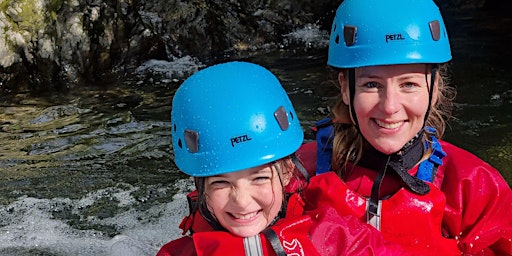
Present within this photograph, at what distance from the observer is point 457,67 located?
888 cm

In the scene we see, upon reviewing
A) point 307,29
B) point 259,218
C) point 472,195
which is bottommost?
point 307,29

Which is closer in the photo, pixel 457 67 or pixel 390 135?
pixel 390 135

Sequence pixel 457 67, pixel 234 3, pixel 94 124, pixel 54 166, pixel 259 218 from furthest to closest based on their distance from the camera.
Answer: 1. pixel 234 3
2. pixel 457 67
3. pixel 94 124
4. pixel 54 166
5. pixel 259 218

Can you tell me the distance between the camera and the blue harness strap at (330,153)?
3.41 metres

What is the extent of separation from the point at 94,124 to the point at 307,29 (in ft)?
18.3

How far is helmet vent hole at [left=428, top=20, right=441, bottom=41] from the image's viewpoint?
3.26 metres

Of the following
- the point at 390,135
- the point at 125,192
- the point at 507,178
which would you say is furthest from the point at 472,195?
the point at 125,192

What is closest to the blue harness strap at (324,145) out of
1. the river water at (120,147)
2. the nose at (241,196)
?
the nose at (241,196)

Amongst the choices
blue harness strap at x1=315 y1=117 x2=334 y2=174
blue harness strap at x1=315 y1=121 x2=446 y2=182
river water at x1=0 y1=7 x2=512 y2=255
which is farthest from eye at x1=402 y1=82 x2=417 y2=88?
river water at x1=0 y1=7 x2=512 y2=255

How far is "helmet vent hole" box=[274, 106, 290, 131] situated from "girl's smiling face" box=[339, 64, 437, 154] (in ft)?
2.02

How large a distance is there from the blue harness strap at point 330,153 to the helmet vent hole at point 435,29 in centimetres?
55

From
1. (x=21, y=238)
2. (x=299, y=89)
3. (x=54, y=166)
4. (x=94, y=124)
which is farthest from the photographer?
(x=299, y=89)

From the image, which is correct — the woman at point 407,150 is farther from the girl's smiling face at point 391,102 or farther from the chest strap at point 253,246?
the chest strap at point 253,246

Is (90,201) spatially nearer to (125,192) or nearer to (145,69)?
(125,192)
